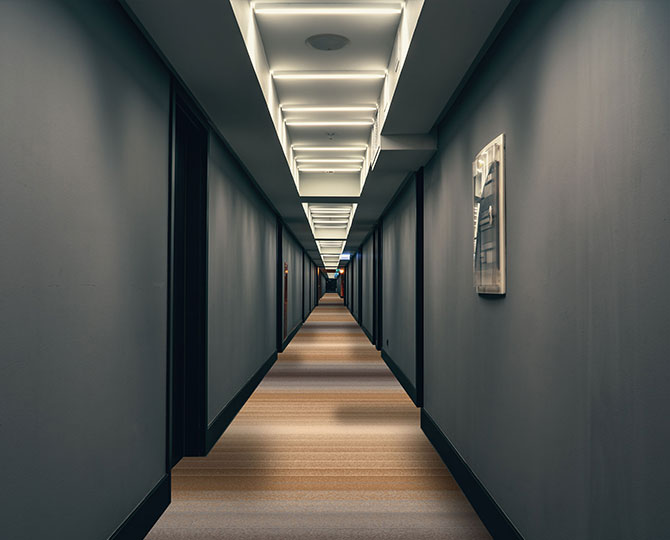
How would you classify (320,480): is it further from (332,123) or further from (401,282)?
(401,282)

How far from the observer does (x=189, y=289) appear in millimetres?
4508

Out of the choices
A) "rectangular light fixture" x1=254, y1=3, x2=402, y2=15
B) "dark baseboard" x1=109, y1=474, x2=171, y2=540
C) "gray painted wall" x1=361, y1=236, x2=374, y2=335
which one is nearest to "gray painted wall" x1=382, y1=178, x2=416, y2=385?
"rectangular light fixture" x1=254, y1=3, x2=402, y2=15

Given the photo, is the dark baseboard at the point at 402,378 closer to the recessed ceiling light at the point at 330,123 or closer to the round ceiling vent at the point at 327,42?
the recessed ceiling light at the point at 330,123

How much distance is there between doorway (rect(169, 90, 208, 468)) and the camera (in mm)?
4414

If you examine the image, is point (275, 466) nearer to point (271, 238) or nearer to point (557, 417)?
point (557, 417)

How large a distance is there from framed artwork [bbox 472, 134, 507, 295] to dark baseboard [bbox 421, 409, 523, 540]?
1.24 m

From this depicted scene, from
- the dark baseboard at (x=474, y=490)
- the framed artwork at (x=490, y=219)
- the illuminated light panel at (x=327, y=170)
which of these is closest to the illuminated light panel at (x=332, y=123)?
the illuminated light panel at (x=327, y=170)

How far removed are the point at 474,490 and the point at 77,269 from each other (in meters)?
2.75

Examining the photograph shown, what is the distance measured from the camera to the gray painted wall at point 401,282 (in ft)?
22.0

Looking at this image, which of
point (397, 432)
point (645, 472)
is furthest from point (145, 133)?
point (397, 432)

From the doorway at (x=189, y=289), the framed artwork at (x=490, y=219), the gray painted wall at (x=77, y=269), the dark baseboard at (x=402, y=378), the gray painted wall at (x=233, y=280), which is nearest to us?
the gray painted wall at (x=77, y=269)

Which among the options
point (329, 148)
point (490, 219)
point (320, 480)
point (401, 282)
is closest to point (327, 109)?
point (329, 148)

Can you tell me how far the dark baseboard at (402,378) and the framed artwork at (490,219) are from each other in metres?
3.35

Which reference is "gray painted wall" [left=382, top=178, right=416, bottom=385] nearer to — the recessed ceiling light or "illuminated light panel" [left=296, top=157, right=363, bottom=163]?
"illuminated light panel" [left=296, top=157, right=363, bottom=163]
